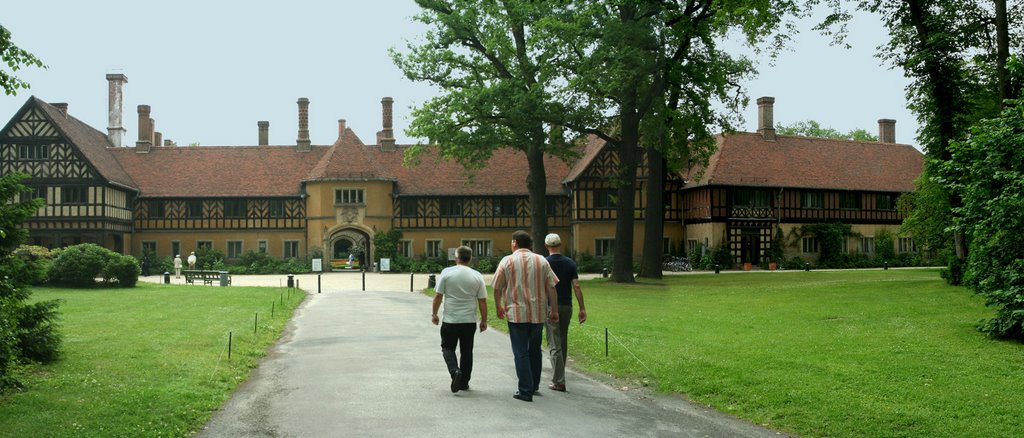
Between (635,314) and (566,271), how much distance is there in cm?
963

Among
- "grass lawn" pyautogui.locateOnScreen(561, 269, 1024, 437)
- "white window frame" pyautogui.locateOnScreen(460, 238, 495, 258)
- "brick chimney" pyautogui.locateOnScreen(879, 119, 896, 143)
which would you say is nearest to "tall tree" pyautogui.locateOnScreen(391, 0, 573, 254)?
"grass lawn" pyautogui.locateOnScreen(561, 269, 1024, 437)

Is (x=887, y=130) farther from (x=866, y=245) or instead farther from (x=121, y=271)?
(x=121, y=271)

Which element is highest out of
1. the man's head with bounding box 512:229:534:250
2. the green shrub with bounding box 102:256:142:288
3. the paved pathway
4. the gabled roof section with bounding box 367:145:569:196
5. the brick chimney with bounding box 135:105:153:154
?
the brick chimney with bounding box 135:105:153:154

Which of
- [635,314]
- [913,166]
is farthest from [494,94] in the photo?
[913,166]

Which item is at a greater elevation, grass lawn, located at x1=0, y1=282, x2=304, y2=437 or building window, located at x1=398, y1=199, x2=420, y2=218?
building window, located at x1=398, y1=199, x2=420, y2=218

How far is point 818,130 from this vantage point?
83062 millimetres

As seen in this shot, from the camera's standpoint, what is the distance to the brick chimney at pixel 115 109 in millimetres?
53281

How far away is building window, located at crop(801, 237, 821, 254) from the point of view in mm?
48500

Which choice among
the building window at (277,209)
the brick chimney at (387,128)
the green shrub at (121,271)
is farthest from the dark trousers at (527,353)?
the brick chimney at (387,128)

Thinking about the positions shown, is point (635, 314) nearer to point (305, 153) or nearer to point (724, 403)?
point (724, 403)

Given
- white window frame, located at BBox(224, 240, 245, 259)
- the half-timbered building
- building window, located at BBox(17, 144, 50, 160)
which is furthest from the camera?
white window frame, located at BBox(224, 240, 245, 259)

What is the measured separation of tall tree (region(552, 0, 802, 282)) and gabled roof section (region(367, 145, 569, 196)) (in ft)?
58.6

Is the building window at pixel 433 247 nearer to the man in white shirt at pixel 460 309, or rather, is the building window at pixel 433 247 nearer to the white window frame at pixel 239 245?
the white window frame at pixel 239 245

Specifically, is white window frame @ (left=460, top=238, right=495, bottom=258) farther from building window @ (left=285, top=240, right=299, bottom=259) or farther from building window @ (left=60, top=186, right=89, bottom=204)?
building window @ (left=60, top=186, right=89, bottom=204)
